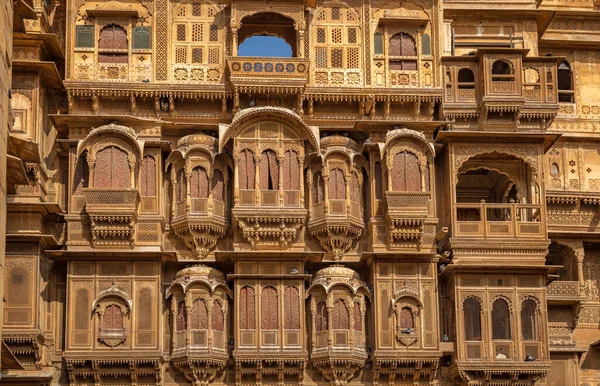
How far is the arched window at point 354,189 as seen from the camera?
113 ft

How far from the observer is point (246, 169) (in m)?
34.2

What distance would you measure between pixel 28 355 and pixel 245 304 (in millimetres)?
5304

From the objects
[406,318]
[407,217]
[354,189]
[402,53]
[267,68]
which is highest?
[402,53]

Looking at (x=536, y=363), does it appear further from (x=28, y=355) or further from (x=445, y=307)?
(x=28, y=355)

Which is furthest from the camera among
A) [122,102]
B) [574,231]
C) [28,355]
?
[574,231]

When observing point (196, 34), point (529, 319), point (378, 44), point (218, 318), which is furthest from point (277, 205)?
point (529, 319)

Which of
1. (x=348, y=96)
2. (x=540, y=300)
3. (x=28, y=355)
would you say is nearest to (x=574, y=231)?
(x=540, y=300)

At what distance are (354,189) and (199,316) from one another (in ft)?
16.6

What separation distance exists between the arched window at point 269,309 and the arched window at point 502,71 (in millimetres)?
7995

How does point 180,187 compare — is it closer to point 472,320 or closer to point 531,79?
point 472,320

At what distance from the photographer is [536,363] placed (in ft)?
109

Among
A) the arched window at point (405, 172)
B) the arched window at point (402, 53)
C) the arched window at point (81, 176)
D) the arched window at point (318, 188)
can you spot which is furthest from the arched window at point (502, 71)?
the arched window at point (81, 176)

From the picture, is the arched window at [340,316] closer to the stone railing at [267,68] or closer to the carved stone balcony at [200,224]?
the carved stone balcony at [200,224]

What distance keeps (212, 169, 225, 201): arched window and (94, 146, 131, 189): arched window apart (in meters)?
2.13
